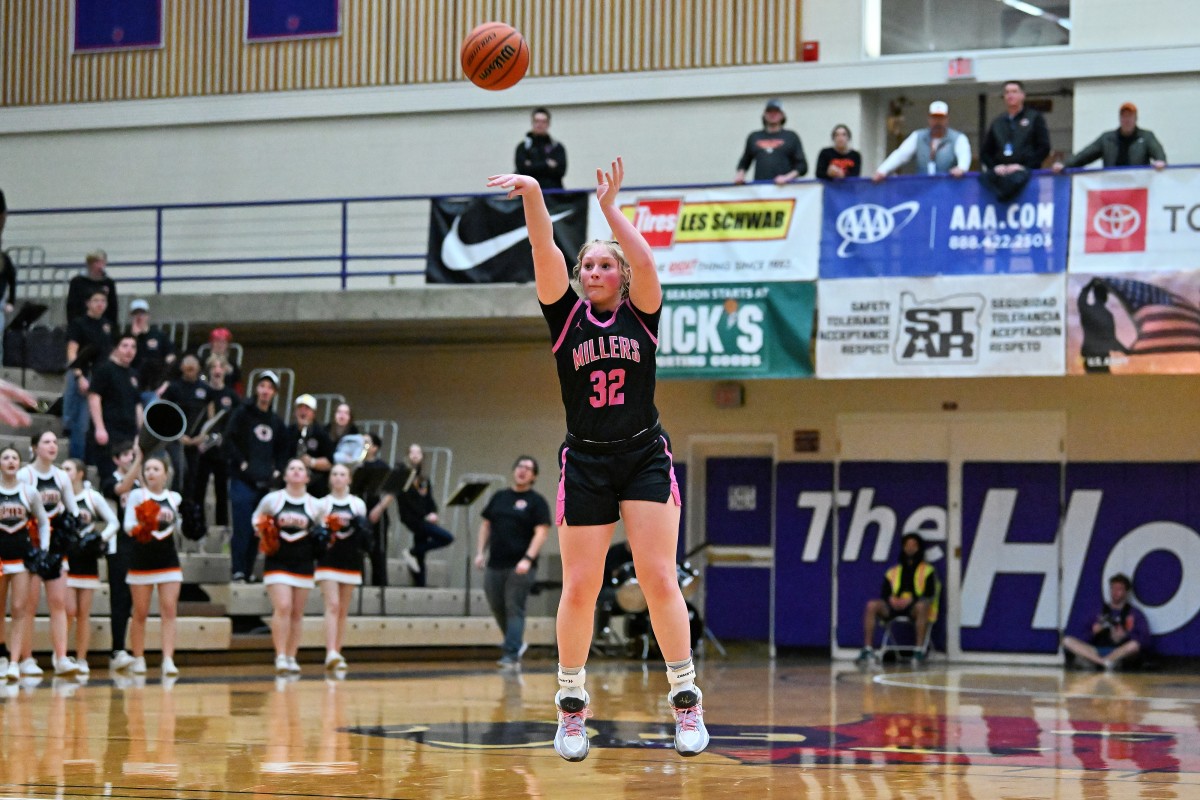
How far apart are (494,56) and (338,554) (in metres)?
6.35

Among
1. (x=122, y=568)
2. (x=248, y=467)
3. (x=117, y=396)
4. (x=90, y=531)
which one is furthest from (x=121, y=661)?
(x=117, y=396)

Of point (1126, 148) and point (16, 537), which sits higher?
point (1126, 148)

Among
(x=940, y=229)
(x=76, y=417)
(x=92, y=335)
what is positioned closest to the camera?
(x=76, y=417)

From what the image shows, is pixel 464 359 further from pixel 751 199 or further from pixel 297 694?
pixel 297 694

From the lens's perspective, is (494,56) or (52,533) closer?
(494,56)

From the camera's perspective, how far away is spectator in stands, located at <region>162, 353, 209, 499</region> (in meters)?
17.6

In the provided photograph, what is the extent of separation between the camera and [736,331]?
61.5ft

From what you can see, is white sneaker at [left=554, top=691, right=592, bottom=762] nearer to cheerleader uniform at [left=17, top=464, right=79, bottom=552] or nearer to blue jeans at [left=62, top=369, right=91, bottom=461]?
cheerleader uniform at [left=17, top=464, right=79, bottom=552]

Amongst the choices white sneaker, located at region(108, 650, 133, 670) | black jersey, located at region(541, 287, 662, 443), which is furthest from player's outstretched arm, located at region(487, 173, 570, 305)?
white sneaker, located at region(108, 650, 133, 670)

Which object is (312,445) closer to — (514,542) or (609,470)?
(514,542)

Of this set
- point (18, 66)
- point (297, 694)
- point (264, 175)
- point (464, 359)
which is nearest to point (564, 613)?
point (297, 694)

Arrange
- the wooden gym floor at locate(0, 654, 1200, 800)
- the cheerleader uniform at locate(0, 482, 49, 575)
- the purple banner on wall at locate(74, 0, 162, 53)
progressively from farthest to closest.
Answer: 1. the purple banner on wall at locate(74, 0, 162, 53)
2. the cheerleader uniform at locate(0, 482, 49, 575)
3. the wooden gym floor at locate(0, 654, 1200, 800)

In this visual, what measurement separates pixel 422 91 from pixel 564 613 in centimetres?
1727

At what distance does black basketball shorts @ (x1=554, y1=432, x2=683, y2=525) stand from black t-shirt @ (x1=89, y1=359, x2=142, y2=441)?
1128 cm
